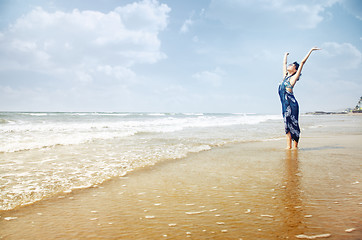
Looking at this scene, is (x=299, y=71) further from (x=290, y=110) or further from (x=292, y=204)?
(x=292, y=204)

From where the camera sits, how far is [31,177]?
362 centimetres

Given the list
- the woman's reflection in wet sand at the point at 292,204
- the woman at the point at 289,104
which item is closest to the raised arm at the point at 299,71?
the woman at the point at 289,104

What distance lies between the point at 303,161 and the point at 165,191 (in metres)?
3.31

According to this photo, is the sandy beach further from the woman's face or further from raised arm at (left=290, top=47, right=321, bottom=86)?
the woman's face

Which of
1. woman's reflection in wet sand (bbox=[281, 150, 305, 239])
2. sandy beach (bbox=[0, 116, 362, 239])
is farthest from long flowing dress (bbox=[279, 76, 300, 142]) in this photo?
woman's reflection in wet sand (bbox=[281, 150, 305, 239])

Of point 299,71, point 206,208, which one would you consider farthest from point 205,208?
point 299,71

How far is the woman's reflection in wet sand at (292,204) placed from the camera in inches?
72.6

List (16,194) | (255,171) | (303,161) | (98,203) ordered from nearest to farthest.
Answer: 1. (98,203)
2. (16,194)
3. (255,171)
4. (303,161)

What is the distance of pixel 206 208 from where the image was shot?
234cm

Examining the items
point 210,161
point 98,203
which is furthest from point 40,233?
point 210,161

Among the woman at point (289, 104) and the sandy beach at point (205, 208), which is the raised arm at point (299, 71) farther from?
the sandy beach at point (205, 208)

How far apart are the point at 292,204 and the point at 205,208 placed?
3.04ft

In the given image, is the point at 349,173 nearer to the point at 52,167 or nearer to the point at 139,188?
the point at 139,188

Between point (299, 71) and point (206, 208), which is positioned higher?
point (299, 71)
